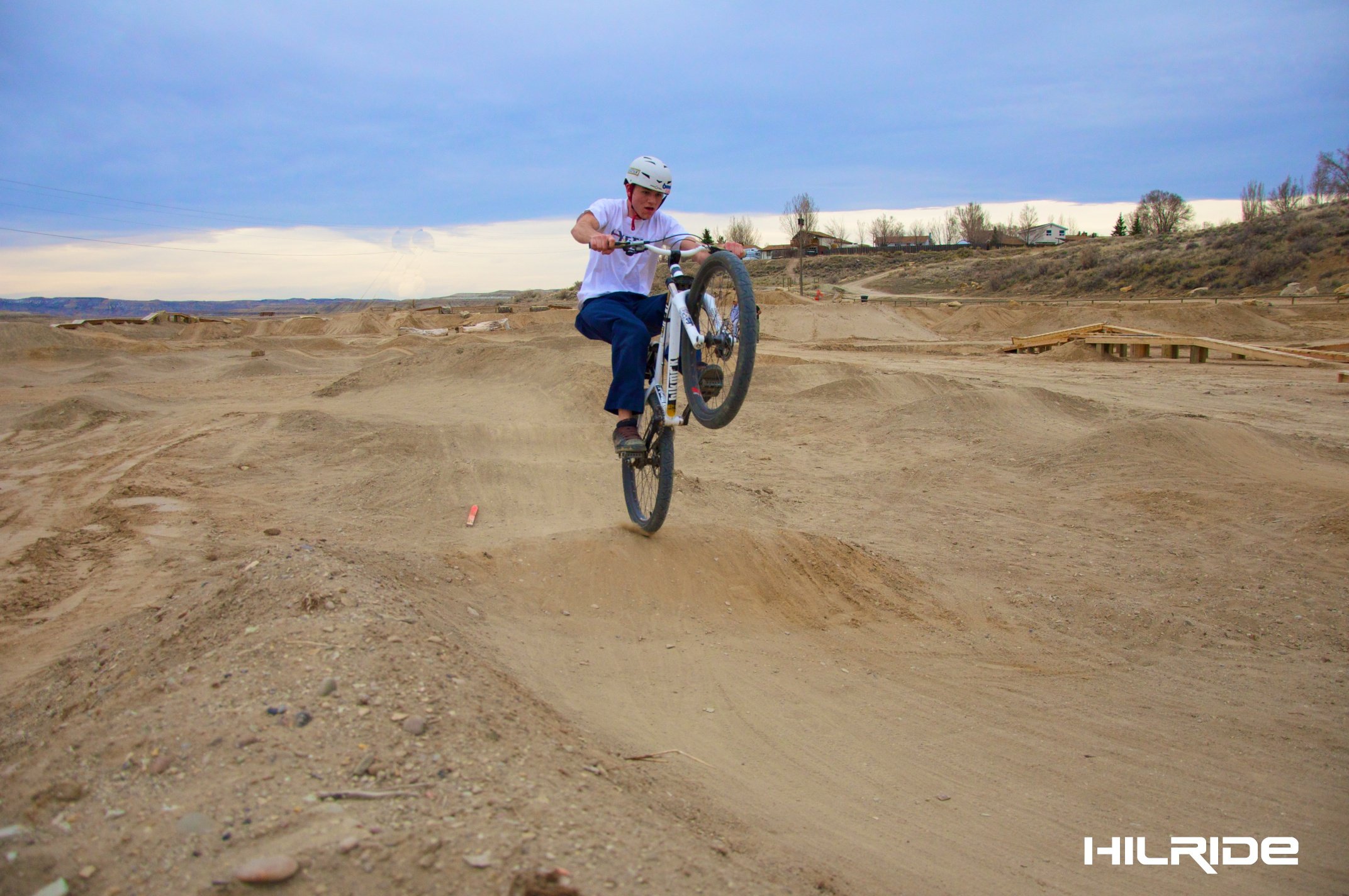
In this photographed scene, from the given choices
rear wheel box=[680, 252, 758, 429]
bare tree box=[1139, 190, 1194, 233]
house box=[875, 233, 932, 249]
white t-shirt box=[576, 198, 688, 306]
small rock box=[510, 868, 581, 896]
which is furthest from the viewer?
house box=[875, 233, 932, 249]

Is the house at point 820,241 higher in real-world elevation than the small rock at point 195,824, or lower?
higher

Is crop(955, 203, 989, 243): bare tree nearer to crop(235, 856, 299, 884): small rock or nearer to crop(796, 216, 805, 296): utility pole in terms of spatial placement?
crop(796, 216, 805, 296): utility pole

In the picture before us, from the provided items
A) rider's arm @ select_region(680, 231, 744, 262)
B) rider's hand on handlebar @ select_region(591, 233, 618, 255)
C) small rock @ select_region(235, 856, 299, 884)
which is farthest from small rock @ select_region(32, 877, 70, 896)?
rider's arm @ select_region(680, 231, 744, 262)

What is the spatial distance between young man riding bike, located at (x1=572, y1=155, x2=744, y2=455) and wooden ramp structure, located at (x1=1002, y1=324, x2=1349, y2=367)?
16.6m

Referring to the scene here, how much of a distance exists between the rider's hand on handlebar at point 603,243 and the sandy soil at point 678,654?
1985mm

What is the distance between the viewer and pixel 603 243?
16.3 ft

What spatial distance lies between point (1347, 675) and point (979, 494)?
3.63m

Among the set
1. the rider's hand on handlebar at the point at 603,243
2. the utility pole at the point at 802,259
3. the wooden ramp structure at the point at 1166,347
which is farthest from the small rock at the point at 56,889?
the utility pole at the point at 802,259

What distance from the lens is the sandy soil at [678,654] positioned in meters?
2.44

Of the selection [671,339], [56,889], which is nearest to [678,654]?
[671,339]

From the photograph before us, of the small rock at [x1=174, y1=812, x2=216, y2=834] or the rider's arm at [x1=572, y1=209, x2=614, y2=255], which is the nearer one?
the small rock at [x1=174, y1=812, x2=216, y2=834]

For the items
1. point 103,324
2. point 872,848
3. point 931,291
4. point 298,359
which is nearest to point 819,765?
point 872,848

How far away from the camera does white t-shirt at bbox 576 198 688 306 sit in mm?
5445

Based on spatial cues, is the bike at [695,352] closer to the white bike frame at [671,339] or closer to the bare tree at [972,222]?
the white bike frame at [671,339]
